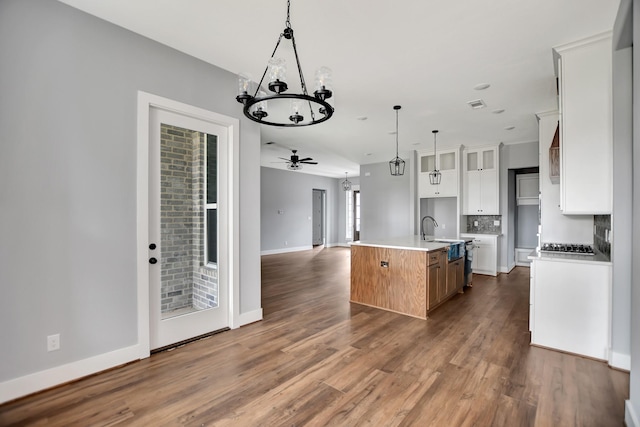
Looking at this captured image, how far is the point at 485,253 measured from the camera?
6648mm

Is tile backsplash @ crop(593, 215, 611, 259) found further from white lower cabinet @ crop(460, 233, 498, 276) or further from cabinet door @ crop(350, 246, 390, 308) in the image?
white lower cabinet @ crop(460, 233, 498, 276)

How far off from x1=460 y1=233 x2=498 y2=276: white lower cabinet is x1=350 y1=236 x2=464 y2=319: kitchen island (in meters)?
2.40

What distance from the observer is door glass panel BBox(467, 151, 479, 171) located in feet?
22.7

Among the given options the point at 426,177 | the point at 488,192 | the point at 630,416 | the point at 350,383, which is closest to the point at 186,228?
the point at 350,383

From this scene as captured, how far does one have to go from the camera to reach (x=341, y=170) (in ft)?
34.8

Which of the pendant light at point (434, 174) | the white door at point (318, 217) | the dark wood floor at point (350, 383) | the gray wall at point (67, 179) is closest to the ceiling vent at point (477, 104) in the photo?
the pendant light at point (434, 174)

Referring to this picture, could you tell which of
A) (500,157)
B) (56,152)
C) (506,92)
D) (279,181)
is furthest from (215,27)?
(279,181)

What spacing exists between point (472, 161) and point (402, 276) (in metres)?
4.35

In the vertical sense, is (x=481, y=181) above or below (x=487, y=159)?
below

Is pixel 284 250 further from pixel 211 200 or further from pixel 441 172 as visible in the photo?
pixel 211 200

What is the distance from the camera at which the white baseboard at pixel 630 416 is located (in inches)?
67.7

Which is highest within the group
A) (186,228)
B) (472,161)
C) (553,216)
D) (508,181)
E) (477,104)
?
(477,104)

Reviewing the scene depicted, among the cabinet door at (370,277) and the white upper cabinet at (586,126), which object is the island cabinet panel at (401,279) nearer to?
the cabinet door at (370,277)

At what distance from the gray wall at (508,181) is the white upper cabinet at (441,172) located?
94 cm
